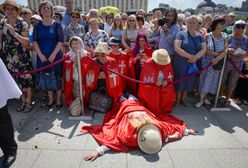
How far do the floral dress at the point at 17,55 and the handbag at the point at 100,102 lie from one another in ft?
4.31

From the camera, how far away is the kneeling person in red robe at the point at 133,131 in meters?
3.34

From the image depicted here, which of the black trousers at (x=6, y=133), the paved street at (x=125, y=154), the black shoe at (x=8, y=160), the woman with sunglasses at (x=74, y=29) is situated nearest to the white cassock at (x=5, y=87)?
the black trousers at (x=6, y=133)

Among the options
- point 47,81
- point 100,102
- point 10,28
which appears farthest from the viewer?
point 47,81

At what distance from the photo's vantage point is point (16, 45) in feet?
14.2

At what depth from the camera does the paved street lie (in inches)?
126

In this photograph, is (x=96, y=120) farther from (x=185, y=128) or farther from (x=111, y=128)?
(x=185, y=128)

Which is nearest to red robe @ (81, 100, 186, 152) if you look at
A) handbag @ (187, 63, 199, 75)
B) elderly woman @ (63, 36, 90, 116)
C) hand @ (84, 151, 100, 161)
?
hand @ (84, 151, 100, 161)

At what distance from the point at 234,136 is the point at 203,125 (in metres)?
0.57

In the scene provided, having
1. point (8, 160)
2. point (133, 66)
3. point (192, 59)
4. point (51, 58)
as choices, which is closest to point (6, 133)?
point (8, 160)

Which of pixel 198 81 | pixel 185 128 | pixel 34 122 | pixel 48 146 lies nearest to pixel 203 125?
pixel 185 128

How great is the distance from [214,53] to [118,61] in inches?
79.6

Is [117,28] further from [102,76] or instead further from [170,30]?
[102,76]

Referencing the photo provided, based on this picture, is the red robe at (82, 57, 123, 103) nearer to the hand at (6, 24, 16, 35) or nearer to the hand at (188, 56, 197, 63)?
the hand at (6, 24, 16, 35)

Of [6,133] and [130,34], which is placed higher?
[130,34]
